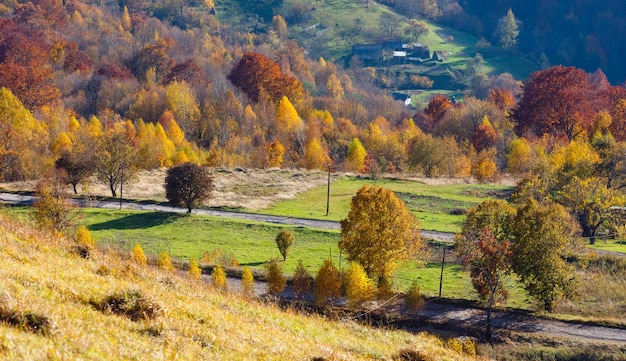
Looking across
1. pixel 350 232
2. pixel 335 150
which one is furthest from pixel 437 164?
pixel 350 232

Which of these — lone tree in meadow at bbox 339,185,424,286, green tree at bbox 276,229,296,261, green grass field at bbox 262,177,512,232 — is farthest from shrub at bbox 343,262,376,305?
green grass field at bbox 262,177,512,232

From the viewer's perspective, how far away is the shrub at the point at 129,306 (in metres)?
13.9

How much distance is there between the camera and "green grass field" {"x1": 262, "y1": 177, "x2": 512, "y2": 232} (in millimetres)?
68000

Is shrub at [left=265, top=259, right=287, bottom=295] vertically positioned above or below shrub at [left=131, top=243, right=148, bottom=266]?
below

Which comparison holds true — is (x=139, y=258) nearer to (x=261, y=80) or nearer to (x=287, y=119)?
(x=287, y=119)

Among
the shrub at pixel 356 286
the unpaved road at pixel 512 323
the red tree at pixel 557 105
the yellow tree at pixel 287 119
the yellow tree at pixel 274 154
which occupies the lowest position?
the unpaved road at pixel 512 323

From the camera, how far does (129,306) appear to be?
14008 mm

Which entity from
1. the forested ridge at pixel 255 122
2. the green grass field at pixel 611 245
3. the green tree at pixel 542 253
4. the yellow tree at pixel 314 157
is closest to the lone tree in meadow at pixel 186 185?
the forested ridge at pixel 255 122

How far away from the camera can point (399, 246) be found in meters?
44.2

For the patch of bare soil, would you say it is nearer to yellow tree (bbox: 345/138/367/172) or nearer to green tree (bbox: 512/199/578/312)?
yellow tree (bbox: 345/138/367/172)

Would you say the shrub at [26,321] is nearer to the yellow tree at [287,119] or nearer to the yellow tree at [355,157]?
the yellow tree at [355,157]

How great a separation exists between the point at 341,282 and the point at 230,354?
95.2 ft

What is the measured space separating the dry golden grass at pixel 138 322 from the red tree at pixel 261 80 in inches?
4494

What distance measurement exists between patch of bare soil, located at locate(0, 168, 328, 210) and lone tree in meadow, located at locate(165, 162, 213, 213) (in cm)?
599
